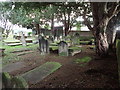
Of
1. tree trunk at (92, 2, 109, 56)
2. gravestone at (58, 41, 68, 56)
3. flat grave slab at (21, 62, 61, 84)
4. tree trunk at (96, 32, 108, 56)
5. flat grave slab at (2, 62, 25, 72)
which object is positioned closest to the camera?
flat grave slab at (21, 62, 61, 84)

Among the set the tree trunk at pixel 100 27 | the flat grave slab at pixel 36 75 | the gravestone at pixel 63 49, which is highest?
the tree trunk at pixel 100 27

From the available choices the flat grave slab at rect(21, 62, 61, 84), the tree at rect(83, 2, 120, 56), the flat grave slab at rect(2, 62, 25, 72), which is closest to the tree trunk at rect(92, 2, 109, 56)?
the tree at rect(83, 2, 120, 56)

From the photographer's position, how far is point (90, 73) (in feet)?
13.9

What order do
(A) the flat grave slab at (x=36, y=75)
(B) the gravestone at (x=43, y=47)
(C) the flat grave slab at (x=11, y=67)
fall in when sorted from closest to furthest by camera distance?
(A) the flat grave slab at (x=36, y=75), (C) the flat grave slab at (x=11, y=67), (B) the gravestone at (x=43, y=47)

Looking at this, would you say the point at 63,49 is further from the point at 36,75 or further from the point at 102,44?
the point at 36,75

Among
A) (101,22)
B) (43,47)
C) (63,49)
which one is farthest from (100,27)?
(43,47)

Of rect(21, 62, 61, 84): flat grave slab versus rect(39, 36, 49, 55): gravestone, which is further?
rect(39, 36, 49, 55): gravestone

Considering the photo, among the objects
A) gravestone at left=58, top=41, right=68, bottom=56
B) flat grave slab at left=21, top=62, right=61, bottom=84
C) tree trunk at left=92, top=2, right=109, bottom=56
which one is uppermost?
Answer: tree trunk at left=92, top=2, right=109, bottom=56

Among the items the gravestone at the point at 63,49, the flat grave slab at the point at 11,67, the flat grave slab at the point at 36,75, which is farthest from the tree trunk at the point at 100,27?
the flat grave slab at the point at 11,67

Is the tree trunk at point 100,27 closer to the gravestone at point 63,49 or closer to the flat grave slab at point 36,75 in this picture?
the gravestone at point 63,49

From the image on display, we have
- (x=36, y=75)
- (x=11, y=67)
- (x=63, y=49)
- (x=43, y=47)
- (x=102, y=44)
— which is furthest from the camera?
(x=43, y=47)

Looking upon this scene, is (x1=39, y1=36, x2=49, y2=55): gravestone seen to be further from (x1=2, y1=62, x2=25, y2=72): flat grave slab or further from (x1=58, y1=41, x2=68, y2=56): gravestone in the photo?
(x1=2, y1=62, x2=25, y2=72): flat grave slab

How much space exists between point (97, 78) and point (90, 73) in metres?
0.47

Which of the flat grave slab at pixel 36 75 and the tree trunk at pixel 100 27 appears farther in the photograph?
the tree trunk at pixel 100 27
